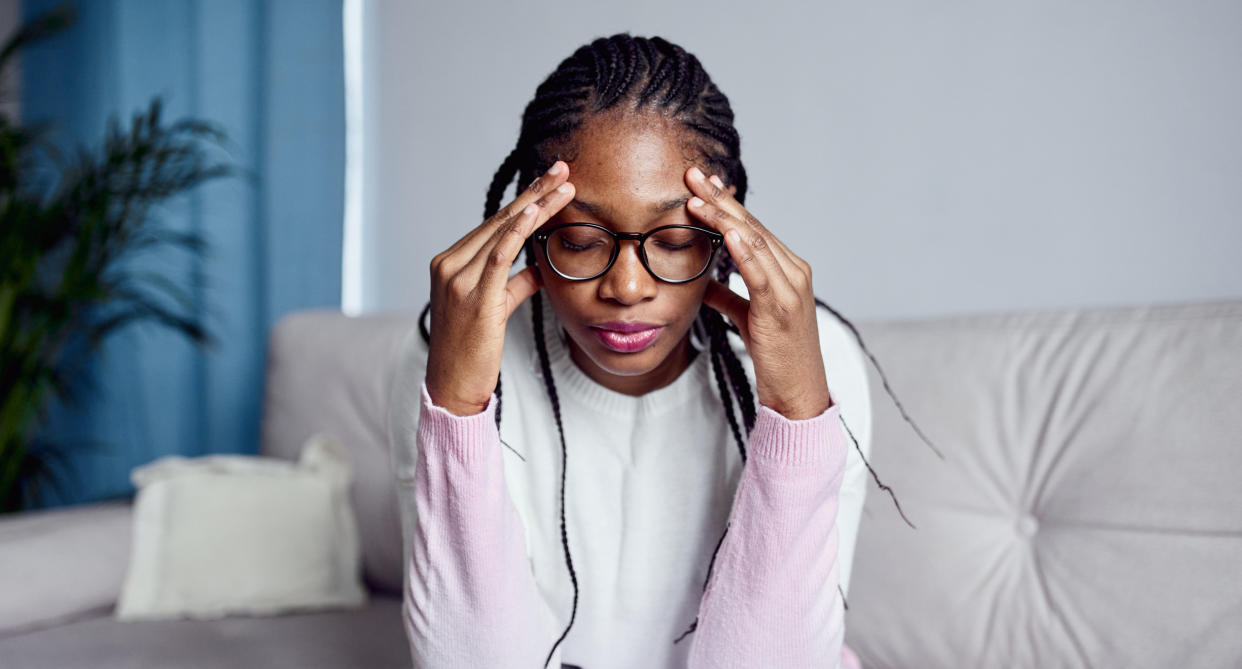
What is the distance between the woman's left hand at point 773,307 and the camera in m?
0.92

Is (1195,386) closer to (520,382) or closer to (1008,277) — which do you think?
(1008,277)

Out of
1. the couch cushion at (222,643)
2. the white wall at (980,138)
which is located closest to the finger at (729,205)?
the white wall at (980,138)

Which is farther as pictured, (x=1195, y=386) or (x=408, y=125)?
(x=408, y=125)

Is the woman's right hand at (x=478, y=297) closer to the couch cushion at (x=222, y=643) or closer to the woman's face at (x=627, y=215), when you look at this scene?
the woman's face at (x=627, y=215)

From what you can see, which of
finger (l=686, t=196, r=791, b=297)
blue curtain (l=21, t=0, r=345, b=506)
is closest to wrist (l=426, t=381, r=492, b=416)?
finger (l=686, t=196, r=791, b=297)

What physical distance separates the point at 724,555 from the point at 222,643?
1.03m

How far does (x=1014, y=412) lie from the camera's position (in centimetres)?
129

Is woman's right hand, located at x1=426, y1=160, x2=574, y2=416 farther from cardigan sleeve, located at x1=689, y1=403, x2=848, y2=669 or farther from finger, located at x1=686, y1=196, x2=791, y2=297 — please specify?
cardigan sleeve, located at x1=689, y1=403, x2=848, y2=669

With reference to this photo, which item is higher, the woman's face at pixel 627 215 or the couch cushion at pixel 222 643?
the woman's face at pixel 627 215

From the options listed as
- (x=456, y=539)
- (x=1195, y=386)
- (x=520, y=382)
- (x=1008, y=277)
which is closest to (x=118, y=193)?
(x=520, y=382)

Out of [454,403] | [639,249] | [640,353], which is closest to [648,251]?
[639,249]

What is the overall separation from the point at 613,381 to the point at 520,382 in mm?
132

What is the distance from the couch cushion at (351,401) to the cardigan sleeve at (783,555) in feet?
3.34

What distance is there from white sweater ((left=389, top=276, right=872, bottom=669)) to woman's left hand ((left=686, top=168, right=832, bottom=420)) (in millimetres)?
195
